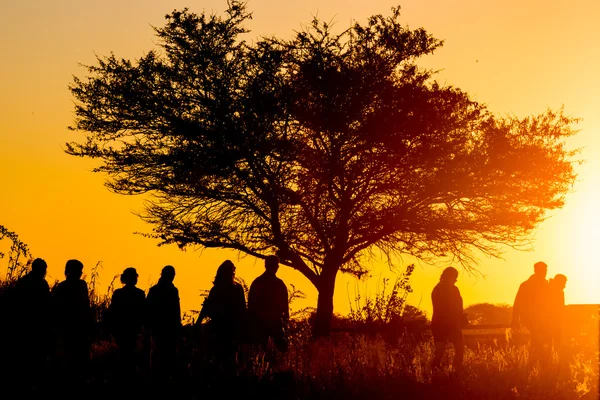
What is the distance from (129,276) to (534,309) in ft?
24.8

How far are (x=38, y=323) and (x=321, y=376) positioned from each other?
15.2 feet

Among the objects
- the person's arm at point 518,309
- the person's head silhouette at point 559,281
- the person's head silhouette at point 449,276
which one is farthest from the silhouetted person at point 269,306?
the person's head silhouette at point 559,281

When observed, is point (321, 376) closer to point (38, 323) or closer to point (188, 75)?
point (38, 323)

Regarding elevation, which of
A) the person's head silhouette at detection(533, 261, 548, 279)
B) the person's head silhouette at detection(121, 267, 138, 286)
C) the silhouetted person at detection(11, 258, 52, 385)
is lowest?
the silhouetted person at detection(11, 258, 52, 385)

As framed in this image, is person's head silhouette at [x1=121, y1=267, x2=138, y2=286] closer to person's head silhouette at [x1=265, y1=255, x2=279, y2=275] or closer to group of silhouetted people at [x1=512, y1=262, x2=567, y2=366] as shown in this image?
person's head silhouette at [x1=265, y1=255, x2=279, y2=275]

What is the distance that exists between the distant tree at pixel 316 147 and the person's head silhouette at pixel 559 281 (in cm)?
685

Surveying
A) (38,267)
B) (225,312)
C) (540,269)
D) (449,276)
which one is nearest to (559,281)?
(540,269)

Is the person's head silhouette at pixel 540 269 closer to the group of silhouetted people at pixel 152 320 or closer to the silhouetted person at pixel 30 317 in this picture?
the group of silhouetted people at pixel 152 320

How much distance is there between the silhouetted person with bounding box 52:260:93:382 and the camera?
13.5 meters

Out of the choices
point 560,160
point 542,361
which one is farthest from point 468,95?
point 542,361

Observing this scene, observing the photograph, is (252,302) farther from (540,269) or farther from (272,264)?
(540,269)

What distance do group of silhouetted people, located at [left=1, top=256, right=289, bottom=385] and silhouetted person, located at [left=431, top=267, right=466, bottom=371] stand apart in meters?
2.67

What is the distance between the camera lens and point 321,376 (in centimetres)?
1197

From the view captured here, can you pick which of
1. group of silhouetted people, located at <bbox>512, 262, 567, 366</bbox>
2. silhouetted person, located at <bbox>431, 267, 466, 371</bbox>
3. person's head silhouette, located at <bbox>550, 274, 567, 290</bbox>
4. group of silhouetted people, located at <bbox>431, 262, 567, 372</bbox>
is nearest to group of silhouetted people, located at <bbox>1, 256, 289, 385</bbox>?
silhouetted person, located at <bbox>431, 267, 466, 371</bbox>
